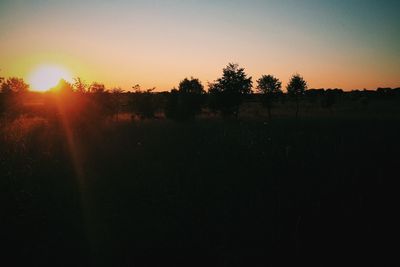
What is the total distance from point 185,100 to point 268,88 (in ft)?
54.6

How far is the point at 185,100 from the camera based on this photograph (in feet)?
92.1

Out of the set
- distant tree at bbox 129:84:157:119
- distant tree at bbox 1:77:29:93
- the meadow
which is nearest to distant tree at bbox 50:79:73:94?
the meadow

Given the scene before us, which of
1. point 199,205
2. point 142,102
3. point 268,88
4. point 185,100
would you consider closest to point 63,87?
point 199,205

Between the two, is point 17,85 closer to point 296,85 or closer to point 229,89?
point 229,89

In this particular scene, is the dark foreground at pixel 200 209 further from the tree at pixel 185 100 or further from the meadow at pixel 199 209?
the tree at pixel 185 100

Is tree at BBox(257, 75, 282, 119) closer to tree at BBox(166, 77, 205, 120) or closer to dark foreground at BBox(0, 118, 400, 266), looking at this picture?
tree at BBox(166, 77, 205, 120)

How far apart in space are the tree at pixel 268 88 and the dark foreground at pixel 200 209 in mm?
29898

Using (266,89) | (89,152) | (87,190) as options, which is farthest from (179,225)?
(266,89)

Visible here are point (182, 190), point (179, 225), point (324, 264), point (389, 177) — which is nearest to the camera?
point (324, 264)

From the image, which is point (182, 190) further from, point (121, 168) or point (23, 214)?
point (23, 214)

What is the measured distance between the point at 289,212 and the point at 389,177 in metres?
3.96

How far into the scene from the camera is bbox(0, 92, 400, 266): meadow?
429 cm

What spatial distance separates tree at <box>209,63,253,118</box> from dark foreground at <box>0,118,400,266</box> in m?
21.8

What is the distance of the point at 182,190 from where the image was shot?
6.60 meters
